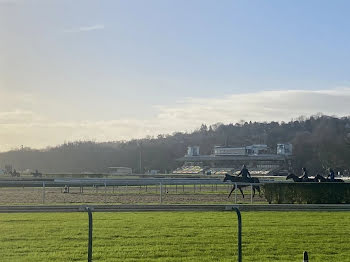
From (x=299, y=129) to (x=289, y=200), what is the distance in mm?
110072

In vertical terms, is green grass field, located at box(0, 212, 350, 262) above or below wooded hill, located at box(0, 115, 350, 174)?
below

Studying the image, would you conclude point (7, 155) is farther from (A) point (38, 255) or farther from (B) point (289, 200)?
(A) point (38, 255)

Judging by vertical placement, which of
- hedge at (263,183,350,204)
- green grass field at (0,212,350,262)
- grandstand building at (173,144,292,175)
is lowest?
green grass field at (0,212,350,262)

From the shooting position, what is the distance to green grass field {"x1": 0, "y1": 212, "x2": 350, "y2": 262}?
396 inches

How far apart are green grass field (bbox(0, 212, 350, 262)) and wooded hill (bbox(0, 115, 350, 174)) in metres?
62.4

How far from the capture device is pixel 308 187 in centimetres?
2388

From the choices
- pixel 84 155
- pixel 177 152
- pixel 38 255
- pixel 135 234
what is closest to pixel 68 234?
pixel 135 234

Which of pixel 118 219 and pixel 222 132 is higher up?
pixel 222 132

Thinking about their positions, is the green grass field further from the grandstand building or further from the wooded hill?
the grandstand building

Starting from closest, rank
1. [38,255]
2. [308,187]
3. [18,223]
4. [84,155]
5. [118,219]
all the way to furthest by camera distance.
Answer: [38,255], [18,223], [118,219], [308,187], [84,155]

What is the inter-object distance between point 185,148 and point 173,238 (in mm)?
116775

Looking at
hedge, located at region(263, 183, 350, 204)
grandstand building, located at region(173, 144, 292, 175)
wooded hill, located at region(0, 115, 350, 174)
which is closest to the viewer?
hedge, located at region(263, 183, 350, 204)

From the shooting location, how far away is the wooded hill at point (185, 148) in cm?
8662

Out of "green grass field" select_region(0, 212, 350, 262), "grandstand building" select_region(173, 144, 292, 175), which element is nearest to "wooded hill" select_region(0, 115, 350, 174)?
"grandstand building" select_region(173, 144, 292, 175)
